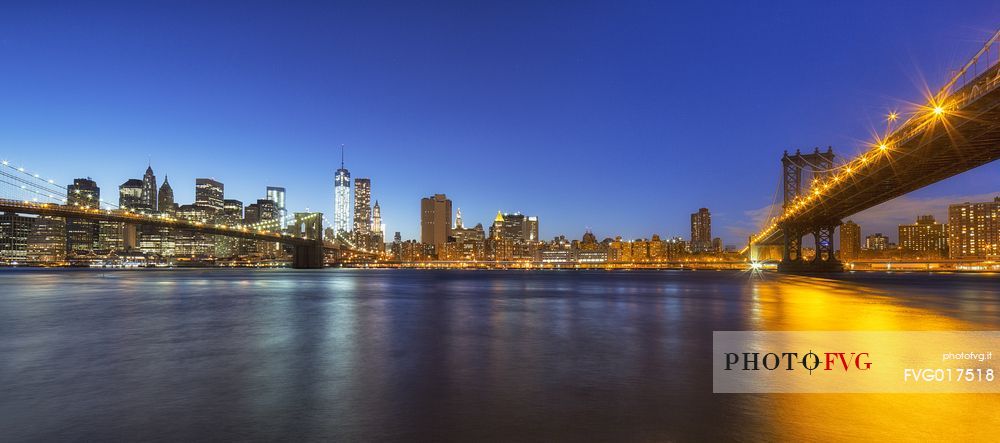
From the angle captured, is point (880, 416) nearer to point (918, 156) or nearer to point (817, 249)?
point (918, 156)

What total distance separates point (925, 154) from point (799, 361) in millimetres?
36693

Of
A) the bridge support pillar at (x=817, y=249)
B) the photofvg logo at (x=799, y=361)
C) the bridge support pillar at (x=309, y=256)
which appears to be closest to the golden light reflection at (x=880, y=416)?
the photofvg logo at (x=799, y=361)

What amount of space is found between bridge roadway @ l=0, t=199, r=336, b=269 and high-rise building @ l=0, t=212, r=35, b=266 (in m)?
118

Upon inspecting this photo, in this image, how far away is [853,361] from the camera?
11141 mm

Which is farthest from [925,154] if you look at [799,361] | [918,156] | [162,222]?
[162,222]

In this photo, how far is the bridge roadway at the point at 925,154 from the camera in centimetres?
2770

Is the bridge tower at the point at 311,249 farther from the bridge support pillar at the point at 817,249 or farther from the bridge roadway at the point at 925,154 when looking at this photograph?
the bridge roadway at the point at 925,154

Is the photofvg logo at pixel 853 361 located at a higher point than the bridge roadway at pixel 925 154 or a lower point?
lower

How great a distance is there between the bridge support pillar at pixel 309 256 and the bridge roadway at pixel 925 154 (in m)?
96.8

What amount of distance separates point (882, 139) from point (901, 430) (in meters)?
46.0

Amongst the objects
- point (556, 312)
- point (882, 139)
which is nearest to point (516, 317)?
point (556, 312)

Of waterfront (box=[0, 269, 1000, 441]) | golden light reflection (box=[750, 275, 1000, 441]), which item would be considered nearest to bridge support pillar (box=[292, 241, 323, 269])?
waterfront (box=[0, 269, 1000, 441])

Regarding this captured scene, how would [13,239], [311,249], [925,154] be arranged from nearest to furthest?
[925,154] → [311,249] → [13,239]

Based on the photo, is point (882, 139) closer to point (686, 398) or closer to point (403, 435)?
point (686, 398)
